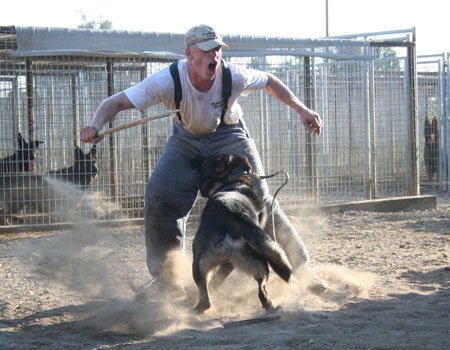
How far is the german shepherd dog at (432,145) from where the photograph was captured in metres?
14.1

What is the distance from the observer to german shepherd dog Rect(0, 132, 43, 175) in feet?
27.5

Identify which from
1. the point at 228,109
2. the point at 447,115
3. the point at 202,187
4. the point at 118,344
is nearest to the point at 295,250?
the point at 202,187

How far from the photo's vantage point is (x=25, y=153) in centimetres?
849

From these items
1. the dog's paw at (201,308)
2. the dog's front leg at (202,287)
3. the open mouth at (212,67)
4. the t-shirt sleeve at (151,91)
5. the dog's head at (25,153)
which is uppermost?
the open mouth at (212,67)

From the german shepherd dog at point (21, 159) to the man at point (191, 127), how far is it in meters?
4.54

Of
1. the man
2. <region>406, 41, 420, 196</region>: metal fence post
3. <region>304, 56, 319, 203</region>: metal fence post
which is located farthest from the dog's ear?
<region>406, 41, 420, 196</region>: metal fence post

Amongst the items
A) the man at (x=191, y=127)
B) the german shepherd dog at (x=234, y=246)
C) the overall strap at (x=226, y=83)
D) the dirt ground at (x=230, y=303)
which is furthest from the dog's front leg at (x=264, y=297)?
the overall strap at (x=226, y=83)

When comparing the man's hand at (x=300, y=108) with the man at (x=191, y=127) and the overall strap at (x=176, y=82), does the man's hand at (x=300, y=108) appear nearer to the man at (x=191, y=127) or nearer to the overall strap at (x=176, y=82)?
the man at (x=191, y=127)

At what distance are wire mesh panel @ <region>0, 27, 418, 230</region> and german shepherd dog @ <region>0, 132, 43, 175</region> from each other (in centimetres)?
2

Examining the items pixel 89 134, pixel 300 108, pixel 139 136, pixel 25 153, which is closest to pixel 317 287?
pixel 300 108

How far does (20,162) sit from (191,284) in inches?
179

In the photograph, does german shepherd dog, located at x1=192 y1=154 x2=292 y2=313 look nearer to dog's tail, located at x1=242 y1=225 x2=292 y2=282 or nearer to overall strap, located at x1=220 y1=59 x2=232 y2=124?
dog's tail, located at x1=242 y1=225 x2=292 y2=282

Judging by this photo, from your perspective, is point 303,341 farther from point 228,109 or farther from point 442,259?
point 442,259

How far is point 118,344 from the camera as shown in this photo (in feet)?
11.1
